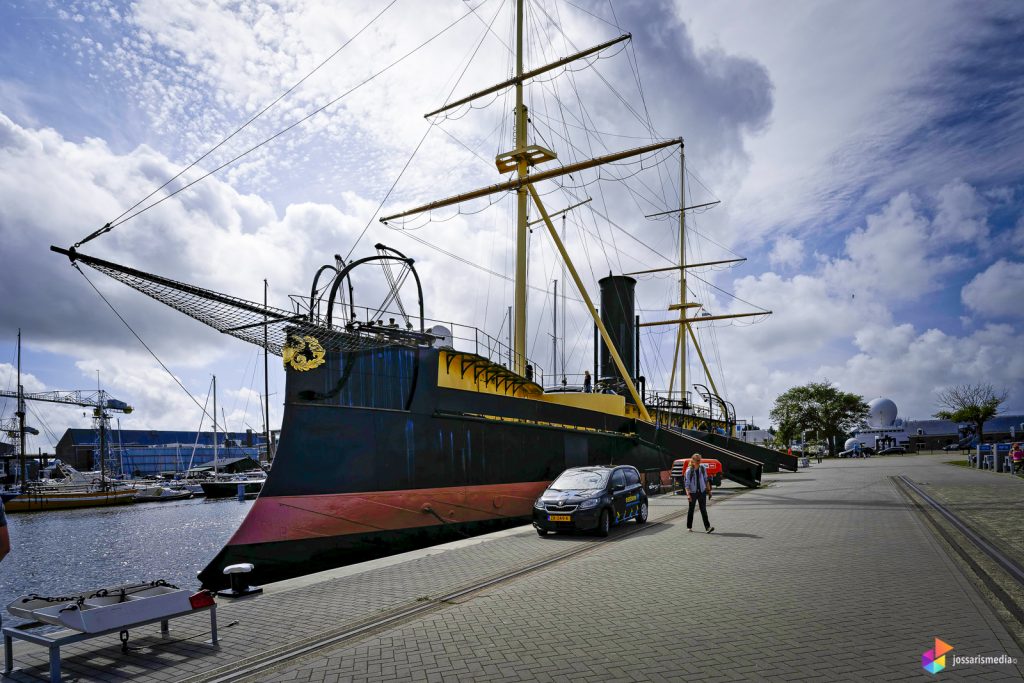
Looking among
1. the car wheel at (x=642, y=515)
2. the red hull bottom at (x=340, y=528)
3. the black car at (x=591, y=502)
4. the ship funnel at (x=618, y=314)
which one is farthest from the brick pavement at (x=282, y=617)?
the ship funnel at (x=618, y=314)

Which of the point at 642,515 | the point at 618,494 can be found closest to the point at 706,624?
the point at 618,494

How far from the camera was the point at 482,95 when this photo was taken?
23203 mm

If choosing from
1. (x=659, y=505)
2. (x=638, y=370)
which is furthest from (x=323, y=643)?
(x=638, y=370)

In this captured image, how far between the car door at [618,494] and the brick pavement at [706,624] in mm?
2439

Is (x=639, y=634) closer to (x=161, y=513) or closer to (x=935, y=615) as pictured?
(x=935, y=615)

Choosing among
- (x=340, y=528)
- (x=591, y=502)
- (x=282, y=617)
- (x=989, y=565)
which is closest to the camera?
(x=282, y=617)

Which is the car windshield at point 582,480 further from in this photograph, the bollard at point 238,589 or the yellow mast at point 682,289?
the yellow mast at point 682,289

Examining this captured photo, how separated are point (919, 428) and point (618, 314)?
299 feet

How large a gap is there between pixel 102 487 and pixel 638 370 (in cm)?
3848

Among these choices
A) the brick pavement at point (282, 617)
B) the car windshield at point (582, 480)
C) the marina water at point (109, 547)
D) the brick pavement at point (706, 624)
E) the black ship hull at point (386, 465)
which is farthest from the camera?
the marina water at point (109, 547)

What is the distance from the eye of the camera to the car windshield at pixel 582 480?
12680 millimetres

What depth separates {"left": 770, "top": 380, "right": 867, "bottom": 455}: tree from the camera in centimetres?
7681

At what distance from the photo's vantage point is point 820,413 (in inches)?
3059

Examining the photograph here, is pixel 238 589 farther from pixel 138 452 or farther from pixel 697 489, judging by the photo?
pixel 138 452
